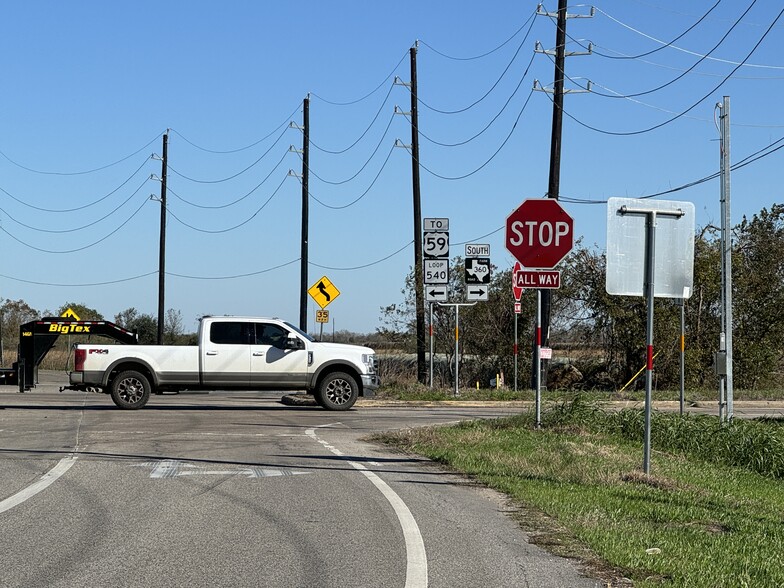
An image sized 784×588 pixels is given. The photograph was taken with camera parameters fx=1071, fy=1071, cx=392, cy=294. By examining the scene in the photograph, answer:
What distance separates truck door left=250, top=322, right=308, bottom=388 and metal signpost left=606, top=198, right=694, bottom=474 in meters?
12.9

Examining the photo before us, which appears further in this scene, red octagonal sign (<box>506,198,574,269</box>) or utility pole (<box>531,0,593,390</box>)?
utility pole (<box>531,0,593,390</box>)

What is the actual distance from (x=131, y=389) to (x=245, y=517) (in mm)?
14824

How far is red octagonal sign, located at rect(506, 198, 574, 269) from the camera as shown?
1520 cm

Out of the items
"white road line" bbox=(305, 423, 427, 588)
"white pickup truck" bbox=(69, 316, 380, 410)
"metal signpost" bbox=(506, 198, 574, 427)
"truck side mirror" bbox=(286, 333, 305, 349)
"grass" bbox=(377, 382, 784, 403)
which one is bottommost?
"white road line" bbox=(305, 423, 427, 588)

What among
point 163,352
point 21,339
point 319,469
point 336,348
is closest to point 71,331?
point 21,339

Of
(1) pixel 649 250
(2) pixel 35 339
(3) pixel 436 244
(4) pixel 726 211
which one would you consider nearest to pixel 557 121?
(3) pixel 436 244

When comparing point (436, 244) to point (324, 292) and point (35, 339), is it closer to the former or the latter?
point (324, 292)

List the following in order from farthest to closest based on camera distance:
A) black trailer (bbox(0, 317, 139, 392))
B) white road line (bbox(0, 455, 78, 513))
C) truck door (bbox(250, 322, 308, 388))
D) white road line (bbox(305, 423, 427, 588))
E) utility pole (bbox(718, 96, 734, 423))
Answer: black trailer (bbox(0, 317, 139, 392)) < truck door (bbox(250, 322, 308, 388)) < utility pole (bbox(718, 96, 734, 423)) < white road line (bbox(0, 455, 78, 513)) < white road line (bbox(305, 423, 427, 588))

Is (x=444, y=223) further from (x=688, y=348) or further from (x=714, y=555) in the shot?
A: (x=714, y=555)

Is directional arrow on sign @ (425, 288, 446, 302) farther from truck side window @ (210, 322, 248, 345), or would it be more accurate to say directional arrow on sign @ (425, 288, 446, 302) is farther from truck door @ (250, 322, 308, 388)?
truck side window @ (210, 322, 248, 345)

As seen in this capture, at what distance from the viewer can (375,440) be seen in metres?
17.1

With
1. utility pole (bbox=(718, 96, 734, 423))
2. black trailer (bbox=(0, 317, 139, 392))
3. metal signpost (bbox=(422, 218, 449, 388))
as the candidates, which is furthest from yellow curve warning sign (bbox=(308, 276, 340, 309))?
utility pole (bbox=(718, 96, 734, 423))

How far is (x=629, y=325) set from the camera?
34.2 m

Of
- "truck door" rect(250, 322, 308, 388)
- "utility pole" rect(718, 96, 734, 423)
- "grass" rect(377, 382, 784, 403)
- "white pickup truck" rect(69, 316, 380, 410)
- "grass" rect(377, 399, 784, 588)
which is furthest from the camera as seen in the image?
"grass" rect(377, 382, 784, 403)
